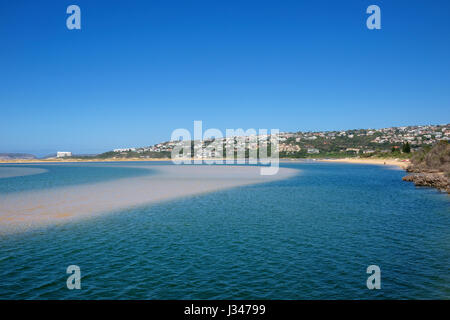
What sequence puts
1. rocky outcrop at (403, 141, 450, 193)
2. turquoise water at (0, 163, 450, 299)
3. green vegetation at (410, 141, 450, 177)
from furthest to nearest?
green vegetation at (410, 141, 450, 177)
rocky outcrop at (403, 141, 450, 193)
turquoise water at (0, 163, 450, 299)

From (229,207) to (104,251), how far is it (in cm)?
1233

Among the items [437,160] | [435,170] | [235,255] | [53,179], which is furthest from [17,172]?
[437,160]

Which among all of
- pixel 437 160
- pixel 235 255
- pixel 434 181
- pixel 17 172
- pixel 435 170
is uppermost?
pixel 437 160

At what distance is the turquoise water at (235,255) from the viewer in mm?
9688

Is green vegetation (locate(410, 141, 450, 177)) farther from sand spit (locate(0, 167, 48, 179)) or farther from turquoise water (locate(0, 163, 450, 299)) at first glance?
sand spit (locate(0, 167, 48, 179))

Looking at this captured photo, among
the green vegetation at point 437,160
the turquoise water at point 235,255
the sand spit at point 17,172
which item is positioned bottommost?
the turquoise water at point 235,255

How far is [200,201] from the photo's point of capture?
27.5 m

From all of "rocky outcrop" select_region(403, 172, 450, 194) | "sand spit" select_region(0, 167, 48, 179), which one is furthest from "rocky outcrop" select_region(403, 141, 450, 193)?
"sand spit" select_region(0, 167, 48, 179)

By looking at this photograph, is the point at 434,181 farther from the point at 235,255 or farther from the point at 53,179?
the point at 53,179

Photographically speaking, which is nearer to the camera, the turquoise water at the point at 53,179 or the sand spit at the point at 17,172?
the turquoise water at the point at 53,179

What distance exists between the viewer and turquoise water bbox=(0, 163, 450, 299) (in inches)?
381

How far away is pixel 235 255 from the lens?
12891 mm

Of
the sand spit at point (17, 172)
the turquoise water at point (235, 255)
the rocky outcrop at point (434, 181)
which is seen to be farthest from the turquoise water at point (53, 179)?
the rocky outcrop at point (434, 181)

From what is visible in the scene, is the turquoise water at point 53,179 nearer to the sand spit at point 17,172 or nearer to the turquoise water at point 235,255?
the sand spit at point 17,172
